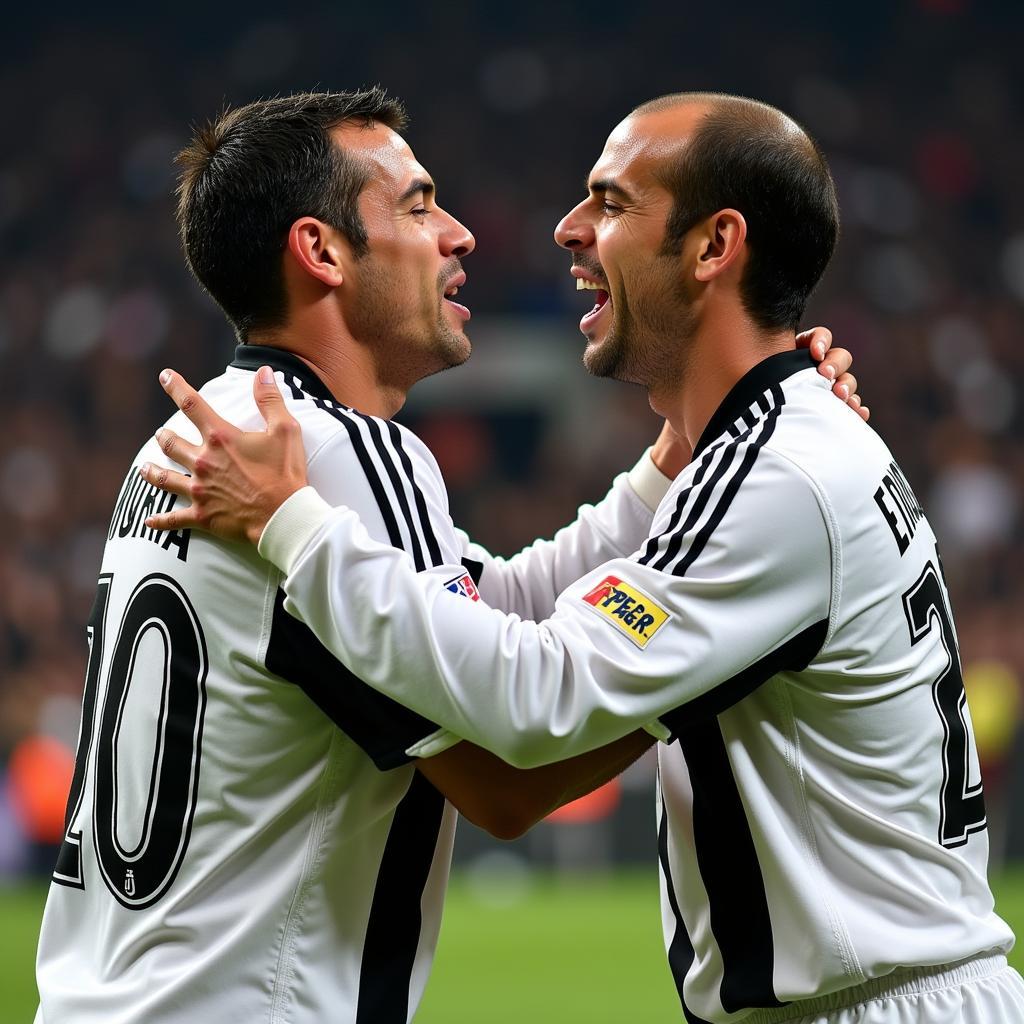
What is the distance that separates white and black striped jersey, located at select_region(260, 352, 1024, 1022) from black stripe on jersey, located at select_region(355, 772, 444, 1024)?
0.32 metres

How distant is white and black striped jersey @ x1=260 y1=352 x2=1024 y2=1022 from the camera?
8.91 feet

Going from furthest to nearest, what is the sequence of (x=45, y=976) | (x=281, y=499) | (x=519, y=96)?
(x=519, y=96) → (x=45, y=976) → (x=281, y=499)

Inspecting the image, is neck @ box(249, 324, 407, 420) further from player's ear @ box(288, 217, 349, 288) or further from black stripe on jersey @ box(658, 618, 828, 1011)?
black stripe on jersey @ box(658, 618, 828, 1011)

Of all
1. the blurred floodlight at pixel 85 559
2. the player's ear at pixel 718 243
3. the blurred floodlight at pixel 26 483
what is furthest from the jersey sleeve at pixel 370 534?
the blurred floodlight at pixel 26 483

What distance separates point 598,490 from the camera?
14.7m

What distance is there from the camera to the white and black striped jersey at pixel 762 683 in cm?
271

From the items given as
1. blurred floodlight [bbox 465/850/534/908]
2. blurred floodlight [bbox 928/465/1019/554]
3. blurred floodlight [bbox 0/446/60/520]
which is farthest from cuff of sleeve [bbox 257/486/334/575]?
blurred floodlight [bbox 0/446/60/520]

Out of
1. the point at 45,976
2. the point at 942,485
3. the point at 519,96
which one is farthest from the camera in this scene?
the point at 519,96

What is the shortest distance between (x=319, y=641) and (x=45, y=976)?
837mm

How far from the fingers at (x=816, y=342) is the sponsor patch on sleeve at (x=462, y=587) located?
99 centimetres

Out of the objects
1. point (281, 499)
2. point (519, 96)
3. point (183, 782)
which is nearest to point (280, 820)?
point (183, 782)

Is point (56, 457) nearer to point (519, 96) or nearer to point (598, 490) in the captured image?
point (598, 490)

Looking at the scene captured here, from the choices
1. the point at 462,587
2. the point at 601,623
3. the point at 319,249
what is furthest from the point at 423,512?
the point at 319,249

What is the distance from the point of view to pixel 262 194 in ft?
10.6
